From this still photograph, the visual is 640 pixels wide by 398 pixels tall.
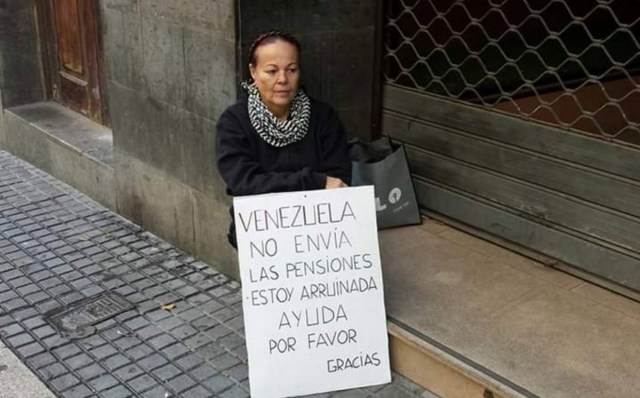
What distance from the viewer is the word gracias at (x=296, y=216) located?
3311 mm

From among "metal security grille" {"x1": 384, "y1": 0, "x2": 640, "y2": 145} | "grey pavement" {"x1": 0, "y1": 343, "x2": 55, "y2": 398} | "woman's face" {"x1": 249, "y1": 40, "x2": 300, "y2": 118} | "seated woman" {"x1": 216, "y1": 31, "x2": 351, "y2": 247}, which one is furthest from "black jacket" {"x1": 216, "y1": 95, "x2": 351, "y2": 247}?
"grey pavement" {"x1": 0, "y1": 343, "x2": 55, "y2": 398}

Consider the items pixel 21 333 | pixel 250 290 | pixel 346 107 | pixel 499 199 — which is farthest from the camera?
pixel 346 107

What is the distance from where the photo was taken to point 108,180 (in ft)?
17.9

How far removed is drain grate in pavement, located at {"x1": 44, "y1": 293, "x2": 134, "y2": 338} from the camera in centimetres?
397

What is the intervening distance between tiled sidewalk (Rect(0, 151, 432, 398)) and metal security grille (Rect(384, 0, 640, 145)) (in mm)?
1649

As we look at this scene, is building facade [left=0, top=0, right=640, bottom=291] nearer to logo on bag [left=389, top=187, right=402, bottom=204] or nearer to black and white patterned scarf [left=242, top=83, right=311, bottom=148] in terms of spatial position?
logo on bag [left=389, top=187, right=402, bottom=204]

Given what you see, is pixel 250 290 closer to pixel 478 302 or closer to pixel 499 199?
pixel 478 302

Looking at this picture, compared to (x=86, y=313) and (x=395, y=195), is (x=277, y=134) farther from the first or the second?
(x=86, y=313)

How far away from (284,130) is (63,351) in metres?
1.59

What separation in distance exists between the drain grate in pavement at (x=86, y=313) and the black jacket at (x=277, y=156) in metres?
1.16

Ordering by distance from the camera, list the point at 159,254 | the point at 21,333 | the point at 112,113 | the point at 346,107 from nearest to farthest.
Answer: the point at 21,333, the point at 346,107, the point at 159,254, the point at 112,113

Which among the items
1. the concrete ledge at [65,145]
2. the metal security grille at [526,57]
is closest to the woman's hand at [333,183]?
the metal security grille at [526,57]

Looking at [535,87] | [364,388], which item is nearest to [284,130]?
[364,388]

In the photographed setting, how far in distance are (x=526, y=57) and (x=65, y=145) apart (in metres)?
3.57
